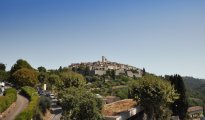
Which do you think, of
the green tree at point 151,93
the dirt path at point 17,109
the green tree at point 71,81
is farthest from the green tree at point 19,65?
the green tree at point 151,93

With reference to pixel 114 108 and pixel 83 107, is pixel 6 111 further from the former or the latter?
pixel 83 107

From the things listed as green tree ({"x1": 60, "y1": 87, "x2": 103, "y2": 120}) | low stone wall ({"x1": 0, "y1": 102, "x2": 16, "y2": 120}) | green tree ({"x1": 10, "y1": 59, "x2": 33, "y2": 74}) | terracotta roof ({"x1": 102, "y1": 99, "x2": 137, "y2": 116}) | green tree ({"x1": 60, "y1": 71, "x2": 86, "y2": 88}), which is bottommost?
low stone wall ({"x1": 0, "y1": 102, "x2": 16, "y2": 120})

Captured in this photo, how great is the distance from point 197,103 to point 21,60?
312 feet

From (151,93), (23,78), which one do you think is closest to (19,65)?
(23,78)

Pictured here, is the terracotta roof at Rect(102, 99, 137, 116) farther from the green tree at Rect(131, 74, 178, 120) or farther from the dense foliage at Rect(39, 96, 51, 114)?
the dense foliage at Rect(39, 96, 51, 114)

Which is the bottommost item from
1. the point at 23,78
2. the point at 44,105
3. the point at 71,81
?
the point at 44,105

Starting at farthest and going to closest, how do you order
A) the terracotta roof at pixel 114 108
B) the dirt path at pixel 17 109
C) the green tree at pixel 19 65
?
the green tree at pixel 19 65 < the dirt path at pixel 17 109 < the terracotta roof at pixel 114 108

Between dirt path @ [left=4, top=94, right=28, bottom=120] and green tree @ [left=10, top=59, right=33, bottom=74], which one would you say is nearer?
dirt path @ [left=4, top=94, right=28, bottom=120]

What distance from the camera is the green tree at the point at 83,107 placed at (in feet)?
108

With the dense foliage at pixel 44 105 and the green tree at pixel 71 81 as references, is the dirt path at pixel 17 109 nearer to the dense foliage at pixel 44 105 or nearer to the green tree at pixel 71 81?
the dense foliage at pixel 44 105


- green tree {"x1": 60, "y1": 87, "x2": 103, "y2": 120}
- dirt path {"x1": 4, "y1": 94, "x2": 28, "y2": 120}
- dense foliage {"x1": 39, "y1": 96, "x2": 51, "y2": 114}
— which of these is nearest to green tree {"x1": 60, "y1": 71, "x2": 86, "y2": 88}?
dense foliage {"x1": 39, "y1": 96, "x2": 51, "y2": 114}

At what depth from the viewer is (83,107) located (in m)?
33.2

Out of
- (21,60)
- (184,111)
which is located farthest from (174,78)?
(21,60)

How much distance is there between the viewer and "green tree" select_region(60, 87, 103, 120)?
3284 cm
